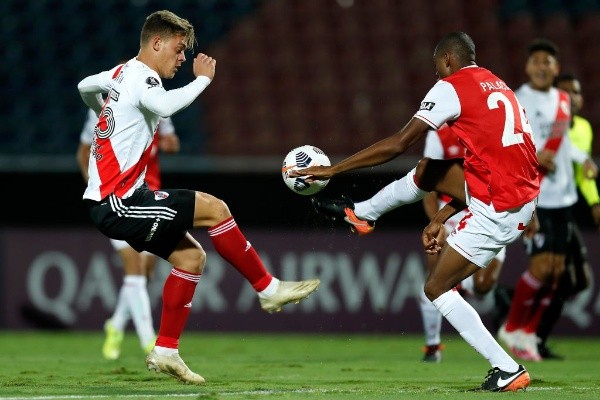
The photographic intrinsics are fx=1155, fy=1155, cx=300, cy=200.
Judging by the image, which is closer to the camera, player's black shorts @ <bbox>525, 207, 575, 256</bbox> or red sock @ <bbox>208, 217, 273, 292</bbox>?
red sock @ <bbox>208, 217, 273, 292</bbox>

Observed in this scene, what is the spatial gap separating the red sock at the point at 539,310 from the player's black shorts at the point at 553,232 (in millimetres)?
415

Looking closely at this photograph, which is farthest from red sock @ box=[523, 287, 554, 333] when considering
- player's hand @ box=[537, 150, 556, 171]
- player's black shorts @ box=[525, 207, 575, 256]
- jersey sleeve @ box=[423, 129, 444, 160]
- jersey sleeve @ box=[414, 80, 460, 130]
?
jersey sleeve @ box=[414, 80, 460, 130]

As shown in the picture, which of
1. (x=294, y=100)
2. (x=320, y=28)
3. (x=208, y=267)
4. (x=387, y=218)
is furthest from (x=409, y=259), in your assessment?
(x=320, y=28)

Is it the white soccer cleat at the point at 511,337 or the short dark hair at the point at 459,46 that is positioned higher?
the short dark hair at the point at 459,46

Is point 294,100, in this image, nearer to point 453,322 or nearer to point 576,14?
point 576,14

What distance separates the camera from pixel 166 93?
243 inches

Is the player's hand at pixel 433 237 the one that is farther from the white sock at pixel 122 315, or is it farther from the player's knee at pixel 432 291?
the white sock at pixel 122 315

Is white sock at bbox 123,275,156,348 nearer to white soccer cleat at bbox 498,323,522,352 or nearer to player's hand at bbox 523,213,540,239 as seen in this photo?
white soccer cleat at bbox 498,323,522,352

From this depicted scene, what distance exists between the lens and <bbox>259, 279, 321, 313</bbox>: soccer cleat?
656cm

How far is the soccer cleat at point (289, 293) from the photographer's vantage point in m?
6.56

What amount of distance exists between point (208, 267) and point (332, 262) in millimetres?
1299

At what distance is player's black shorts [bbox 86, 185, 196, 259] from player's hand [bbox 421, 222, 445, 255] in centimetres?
136

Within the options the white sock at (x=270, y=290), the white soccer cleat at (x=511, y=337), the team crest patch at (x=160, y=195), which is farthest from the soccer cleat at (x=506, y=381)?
the white soccer cleat at (x=511, y=337)

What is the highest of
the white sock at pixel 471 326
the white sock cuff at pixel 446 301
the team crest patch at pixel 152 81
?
the team crest patch at pixel 152 81
